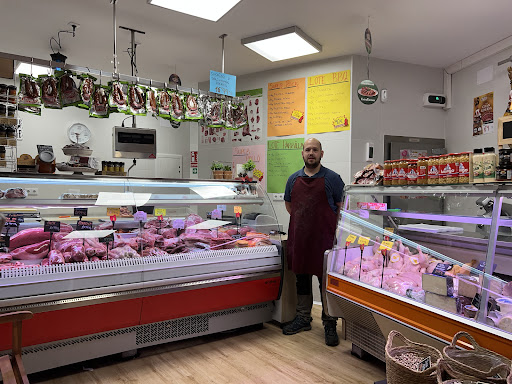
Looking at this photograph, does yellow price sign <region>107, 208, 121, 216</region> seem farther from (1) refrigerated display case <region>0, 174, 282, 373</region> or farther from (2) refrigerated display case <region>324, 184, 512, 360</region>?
(2) refrigerated display case <region>324, 184, 512, 360</region>

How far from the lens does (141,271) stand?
10.4ft

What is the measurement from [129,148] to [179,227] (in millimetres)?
1756

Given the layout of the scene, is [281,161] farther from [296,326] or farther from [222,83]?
[296,326]

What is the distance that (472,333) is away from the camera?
6.97ft

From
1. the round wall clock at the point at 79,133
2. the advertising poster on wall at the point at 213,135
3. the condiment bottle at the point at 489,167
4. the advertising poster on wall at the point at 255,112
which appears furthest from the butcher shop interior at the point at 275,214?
the round wall clock at the point at 79,133

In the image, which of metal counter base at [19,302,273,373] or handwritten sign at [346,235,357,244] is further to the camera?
handwritten sign at [346,235,357,244]

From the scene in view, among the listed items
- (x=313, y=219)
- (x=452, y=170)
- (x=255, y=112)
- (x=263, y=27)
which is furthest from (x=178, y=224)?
(x=255, y=112)

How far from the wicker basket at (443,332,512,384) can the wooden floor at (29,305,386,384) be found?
45.2 inches

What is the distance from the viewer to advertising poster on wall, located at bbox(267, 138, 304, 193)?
6.00m

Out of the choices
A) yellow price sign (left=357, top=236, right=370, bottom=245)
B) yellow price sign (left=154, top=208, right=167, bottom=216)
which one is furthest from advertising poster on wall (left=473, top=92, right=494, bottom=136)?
yellow price sign (left=154, top=208, right=167, bottom=216)

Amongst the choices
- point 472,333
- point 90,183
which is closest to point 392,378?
point 472,333

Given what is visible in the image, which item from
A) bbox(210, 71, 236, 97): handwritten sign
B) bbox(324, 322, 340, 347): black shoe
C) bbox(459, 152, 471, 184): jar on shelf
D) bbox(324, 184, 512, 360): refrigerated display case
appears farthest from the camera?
bbox(210, 71, 236, 97): handwritten sign

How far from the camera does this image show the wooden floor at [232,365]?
2961 millimetres

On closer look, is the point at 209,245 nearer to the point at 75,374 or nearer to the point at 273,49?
the point at 75,374
